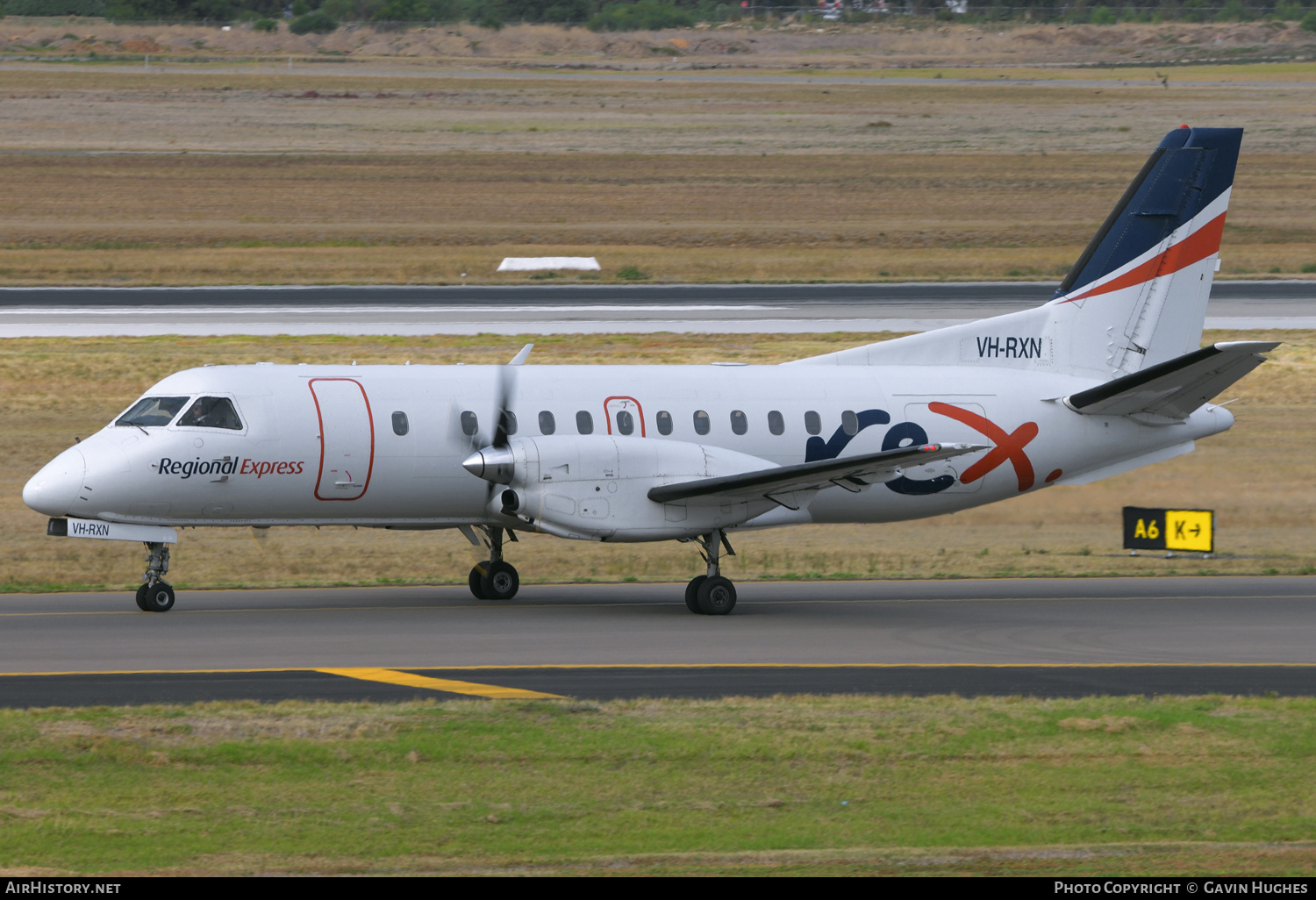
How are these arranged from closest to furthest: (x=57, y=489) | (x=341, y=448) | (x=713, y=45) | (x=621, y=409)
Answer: (x=57, y=489)
(x=341, y=448)
(x=621, y=409)
(x=713, y=45)

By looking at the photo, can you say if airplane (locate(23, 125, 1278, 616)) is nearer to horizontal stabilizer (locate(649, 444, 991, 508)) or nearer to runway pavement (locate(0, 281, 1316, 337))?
horizontal stabilizer (locate(649, 444, 991, 508))

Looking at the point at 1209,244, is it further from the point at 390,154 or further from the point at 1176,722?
the point at 390,154

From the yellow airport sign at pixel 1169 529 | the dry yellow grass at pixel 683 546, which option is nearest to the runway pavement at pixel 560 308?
the dry yellow grass at pixel 683 546

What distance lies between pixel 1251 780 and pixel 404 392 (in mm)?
13238

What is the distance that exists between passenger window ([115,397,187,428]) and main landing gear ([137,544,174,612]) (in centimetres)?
162

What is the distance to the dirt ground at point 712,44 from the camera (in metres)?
135

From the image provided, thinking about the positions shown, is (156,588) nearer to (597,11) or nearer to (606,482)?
(606,482)

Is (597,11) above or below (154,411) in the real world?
above

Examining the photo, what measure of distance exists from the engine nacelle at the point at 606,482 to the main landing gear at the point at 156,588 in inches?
167

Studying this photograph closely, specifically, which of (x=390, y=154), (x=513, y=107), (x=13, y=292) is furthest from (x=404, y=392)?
(x=513, y=107)

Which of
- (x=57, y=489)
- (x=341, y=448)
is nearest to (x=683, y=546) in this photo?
(x=341, y=448)

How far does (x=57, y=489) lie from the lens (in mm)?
21453

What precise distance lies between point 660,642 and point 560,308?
107ft

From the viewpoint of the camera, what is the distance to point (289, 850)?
11.1 meters
